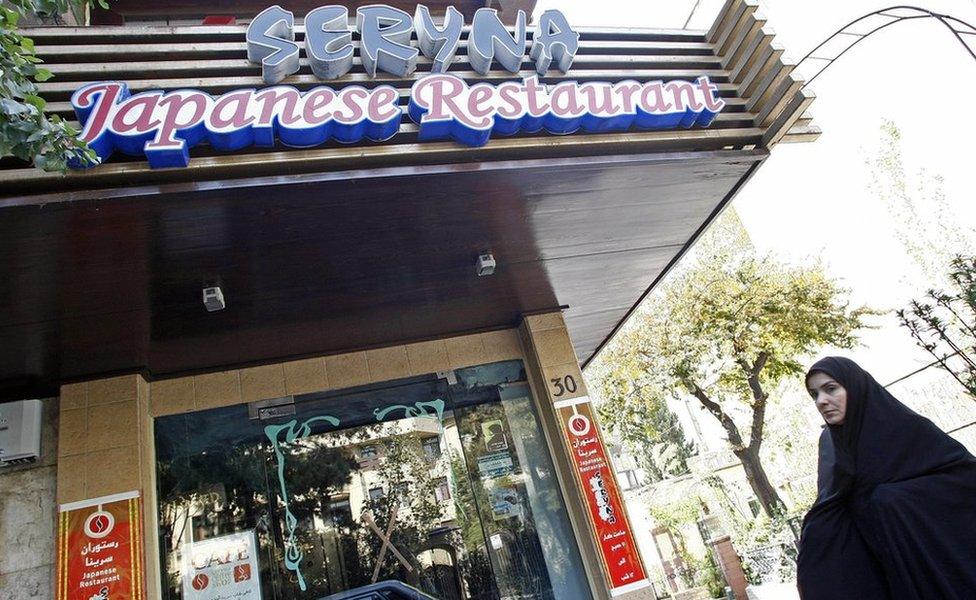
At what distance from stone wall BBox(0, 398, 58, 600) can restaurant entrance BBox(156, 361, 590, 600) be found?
83cm

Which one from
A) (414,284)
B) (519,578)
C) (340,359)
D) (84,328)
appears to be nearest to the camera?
(84,328)

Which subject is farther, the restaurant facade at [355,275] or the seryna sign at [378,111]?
the restaurant facade at [355,275]

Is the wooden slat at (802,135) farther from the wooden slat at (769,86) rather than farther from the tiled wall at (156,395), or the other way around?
the tiled wall at (156,395)

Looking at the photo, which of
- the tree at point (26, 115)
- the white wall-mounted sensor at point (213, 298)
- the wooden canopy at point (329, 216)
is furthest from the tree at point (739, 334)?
the tree at point (26, 115)

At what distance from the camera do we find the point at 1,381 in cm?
545

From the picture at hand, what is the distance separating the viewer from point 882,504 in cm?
267

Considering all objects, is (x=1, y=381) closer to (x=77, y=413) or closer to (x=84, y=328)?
(x=77, y=413)

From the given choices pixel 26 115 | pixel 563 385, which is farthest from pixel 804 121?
pixel 26 115

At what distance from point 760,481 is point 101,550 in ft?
39.3

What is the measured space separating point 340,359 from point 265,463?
124cm

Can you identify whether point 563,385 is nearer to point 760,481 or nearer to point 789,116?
point 789,116

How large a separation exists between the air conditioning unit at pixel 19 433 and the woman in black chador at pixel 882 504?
5.83m

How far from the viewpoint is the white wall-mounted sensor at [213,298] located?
4781mm

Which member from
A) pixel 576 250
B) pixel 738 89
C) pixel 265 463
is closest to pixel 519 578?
pixel 265 463
